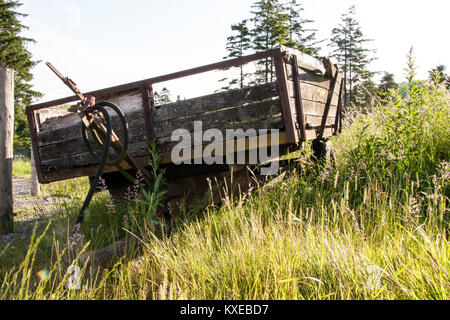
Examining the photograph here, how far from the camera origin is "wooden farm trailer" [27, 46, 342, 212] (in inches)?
148

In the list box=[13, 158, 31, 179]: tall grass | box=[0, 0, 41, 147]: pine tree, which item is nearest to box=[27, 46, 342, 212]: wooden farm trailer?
box=[13, 158, 31, 179]: tall grass

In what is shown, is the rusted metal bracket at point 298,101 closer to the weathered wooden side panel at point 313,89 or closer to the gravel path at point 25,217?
the weathered wooden side panel at point 313,89

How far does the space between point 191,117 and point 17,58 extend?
80.0ft

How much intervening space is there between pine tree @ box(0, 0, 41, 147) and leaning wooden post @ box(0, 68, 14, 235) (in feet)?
63.6

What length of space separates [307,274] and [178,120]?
248cm

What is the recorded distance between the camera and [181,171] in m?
4.55

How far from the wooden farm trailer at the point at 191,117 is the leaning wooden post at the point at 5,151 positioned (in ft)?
2.99

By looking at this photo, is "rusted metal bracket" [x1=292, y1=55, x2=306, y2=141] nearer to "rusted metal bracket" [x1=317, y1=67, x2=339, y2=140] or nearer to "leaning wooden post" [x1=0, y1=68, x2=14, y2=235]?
"rusted metal bracket" [x1=317, y1=67, x2=339, y2=140]

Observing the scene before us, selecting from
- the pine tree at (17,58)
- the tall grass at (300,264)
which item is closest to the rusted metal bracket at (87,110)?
the tall grass at (300,264)

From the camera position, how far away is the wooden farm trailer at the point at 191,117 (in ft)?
12.4
